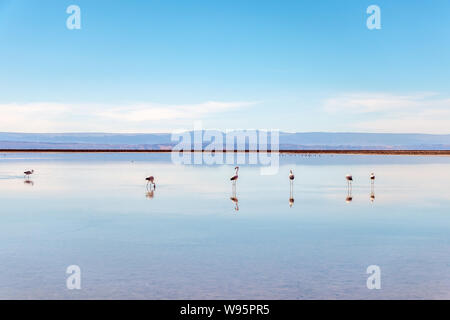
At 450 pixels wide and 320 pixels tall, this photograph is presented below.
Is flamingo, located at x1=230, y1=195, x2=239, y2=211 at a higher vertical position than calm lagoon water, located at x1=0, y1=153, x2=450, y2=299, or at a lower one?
higher

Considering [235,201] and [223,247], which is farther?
[235,201]

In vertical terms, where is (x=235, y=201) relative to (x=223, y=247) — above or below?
above

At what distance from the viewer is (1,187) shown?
2428cm

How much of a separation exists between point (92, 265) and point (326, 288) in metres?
4.24

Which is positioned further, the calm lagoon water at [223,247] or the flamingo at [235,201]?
the flamingo at [235,201]

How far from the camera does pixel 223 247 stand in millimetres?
10398

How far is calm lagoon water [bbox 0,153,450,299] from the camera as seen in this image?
763 centimetres

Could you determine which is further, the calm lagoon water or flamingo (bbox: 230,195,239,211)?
flamingo (bbox: 230,195,239,211)

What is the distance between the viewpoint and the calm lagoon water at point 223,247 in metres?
7.63

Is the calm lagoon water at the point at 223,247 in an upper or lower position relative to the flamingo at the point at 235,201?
lower

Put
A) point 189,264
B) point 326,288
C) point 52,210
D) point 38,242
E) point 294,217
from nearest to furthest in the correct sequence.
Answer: point 326,288 → point 189,264 → point 38,242 → point 294,217 → point 52,210
